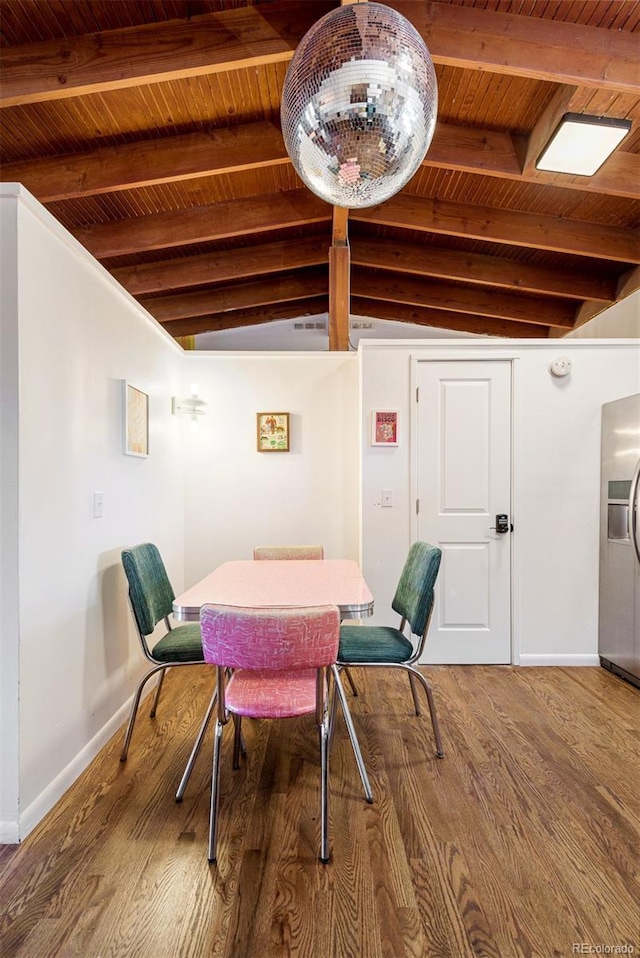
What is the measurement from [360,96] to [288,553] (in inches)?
89.9

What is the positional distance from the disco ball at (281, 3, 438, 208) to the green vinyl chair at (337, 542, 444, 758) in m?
1.50

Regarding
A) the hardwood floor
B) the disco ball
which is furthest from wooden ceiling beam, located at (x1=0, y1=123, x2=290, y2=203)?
the hardwood floor

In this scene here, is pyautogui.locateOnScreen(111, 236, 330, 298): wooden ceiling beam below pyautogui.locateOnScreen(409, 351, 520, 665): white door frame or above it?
above

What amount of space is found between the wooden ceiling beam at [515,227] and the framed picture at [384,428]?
164 centimetres

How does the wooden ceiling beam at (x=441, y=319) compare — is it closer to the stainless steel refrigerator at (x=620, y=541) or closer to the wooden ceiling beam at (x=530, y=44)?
the stainless steel refrigerator at (x=620, y=541)

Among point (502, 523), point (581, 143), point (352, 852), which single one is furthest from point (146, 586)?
point (581, 143)

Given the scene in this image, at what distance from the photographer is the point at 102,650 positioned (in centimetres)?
231

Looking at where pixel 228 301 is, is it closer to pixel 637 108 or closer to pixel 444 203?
pixel 444 203

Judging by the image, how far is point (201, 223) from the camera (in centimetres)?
367

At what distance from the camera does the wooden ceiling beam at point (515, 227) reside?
12.2 ft

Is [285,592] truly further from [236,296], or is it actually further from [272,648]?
[236,296]

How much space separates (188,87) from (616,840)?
3.74 meters

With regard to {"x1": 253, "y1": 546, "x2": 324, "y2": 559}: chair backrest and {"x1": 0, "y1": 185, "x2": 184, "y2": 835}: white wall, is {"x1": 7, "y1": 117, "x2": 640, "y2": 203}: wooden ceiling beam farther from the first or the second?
{"x1": 253, "y1": 546, "x2": 324, "y2": 559}: chair backrest

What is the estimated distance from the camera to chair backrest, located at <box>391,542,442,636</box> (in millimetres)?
2119
